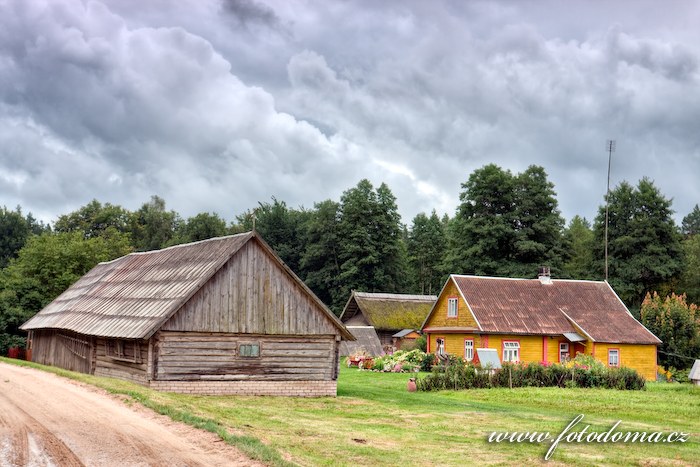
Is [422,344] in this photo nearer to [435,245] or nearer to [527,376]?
[527,376]

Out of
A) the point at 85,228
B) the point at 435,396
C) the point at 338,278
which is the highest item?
the point at 85,228

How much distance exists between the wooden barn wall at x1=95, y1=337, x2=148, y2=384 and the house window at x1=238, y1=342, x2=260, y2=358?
3252 mm

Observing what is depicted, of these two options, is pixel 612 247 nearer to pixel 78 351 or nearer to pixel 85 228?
pixel 78 351

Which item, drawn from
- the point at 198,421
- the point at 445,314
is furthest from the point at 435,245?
the point at 198,421

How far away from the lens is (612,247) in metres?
66.6

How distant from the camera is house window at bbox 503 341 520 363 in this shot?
44237 millimetres

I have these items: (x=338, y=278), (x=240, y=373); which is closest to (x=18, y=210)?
(x=338, y=278)

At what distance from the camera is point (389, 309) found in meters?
60.7

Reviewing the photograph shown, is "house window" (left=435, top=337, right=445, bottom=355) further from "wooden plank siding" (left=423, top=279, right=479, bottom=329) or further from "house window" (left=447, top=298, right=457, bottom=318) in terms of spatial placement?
"house window" (left=447, top=298, right=457, bottom=318)

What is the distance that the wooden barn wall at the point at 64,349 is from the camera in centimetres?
3106

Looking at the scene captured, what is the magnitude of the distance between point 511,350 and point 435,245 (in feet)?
154

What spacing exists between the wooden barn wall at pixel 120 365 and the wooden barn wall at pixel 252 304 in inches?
59.1

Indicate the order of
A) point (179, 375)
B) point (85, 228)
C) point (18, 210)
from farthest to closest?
point (18, 210) < point (85, 228) < point (179, 375)

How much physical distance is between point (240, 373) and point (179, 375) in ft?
7.12
